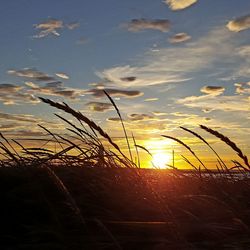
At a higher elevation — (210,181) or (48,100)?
(48,100)

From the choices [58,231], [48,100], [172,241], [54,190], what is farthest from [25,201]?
[172,241]

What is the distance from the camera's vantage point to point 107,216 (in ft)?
7.39

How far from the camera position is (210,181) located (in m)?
3.61

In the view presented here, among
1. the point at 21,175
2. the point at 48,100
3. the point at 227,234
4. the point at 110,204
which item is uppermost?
the point at 48,100

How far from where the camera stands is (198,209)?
2645mm

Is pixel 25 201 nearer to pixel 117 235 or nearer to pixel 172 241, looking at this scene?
pixel 117 235

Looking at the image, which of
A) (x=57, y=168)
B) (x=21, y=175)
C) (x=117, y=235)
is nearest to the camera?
(x=117, y=235)

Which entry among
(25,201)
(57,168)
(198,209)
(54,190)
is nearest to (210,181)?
(198,209)

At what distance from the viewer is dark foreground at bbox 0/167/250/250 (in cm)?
189

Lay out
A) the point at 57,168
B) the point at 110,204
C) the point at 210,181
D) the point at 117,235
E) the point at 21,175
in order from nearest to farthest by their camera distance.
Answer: the point at 117,235 → the point at 110,204 → the point at 21,175 → the point at 57,168 → the point at 210,181

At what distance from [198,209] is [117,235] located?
821 millimetres

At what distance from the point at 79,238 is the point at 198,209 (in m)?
1.03

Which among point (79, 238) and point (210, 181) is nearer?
point (79, 238)

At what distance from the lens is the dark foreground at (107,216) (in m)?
1.89
